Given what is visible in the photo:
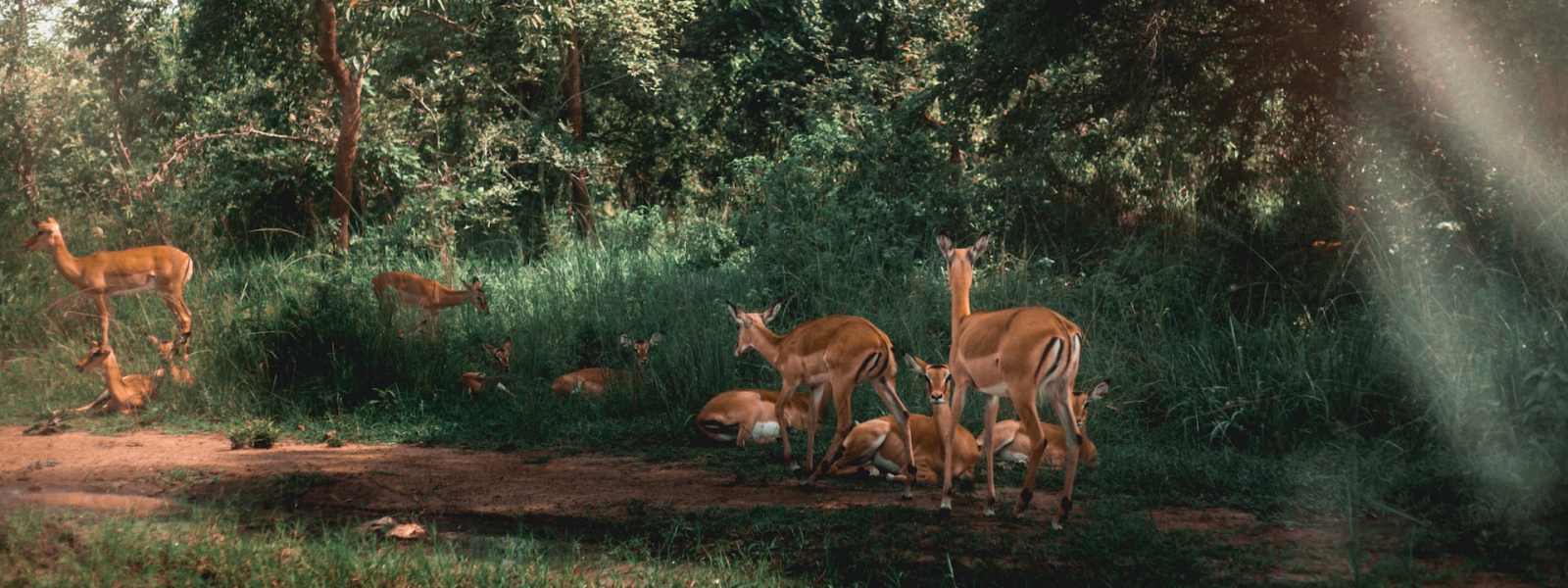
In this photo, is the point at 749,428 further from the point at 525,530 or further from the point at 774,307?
the point at 525,530

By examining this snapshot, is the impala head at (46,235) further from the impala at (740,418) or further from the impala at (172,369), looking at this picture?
the impala at (740,418)

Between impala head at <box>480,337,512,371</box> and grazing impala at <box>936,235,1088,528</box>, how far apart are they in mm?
5159

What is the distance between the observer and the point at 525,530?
6.31 meters

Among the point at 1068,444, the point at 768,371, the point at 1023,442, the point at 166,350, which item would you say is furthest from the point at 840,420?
the point at 166,350

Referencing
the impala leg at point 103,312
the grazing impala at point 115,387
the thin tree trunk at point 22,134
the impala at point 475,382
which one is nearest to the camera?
the grazing impala at point 115,387

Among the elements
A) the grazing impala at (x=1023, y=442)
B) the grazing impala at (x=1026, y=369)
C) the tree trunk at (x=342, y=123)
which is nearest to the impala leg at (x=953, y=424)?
the grazing impala at (x=1026, y=369)

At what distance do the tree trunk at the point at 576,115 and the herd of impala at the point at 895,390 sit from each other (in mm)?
7589

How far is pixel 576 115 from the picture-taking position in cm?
1845

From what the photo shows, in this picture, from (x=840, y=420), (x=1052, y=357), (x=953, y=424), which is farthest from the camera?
(x=840, y=420)

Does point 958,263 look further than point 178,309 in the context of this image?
No

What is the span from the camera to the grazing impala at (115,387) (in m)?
9.32

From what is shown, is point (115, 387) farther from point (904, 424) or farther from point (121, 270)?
point (904, 424)

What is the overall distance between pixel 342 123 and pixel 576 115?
3.98m

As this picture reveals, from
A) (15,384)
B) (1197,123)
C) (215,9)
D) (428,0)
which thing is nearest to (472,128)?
(215,9)
